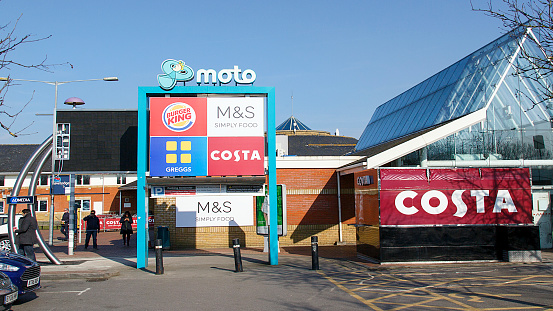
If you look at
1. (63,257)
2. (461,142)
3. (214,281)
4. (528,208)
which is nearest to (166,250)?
(63,257)

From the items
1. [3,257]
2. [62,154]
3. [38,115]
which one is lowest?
[3,257]

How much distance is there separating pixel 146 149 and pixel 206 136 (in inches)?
76.6

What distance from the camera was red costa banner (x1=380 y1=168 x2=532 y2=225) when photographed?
15.9 meters

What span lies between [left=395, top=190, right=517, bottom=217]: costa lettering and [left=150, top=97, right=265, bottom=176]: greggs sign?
4.83m

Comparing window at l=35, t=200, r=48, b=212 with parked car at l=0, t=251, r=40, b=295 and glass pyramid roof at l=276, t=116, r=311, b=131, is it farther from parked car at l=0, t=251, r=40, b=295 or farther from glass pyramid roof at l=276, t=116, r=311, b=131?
parked car at l=0, t=251, r=40, b=295

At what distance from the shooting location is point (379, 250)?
15.6 metres

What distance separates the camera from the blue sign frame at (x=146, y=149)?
15.1 m

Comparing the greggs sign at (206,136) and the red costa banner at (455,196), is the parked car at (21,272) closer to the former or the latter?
the greggs sign at (206,136)

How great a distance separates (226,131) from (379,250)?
20.5 ft

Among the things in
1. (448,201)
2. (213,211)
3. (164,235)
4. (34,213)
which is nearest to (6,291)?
(34,213)

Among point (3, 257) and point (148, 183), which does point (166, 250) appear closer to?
point (148, 183)

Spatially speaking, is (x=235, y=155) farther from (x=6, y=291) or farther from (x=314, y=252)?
(x=6, y=291)

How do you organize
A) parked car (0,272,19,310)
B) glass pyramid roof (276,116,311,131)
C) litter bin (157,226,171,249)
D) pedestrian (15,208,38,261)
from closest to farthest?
parked car (0,272,19,310)
pedestrian (15,208,38,261)
litter bin (157,226,171,249)
glass pyramid roof (276,116,311,131)

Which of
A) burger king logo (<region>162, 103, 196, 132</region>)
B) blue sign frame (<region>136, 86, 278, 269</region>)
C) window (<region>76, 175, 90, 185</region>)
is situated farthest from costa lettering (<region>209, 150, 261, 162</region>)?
window (<region>76, 175, 90, 185</region>)
